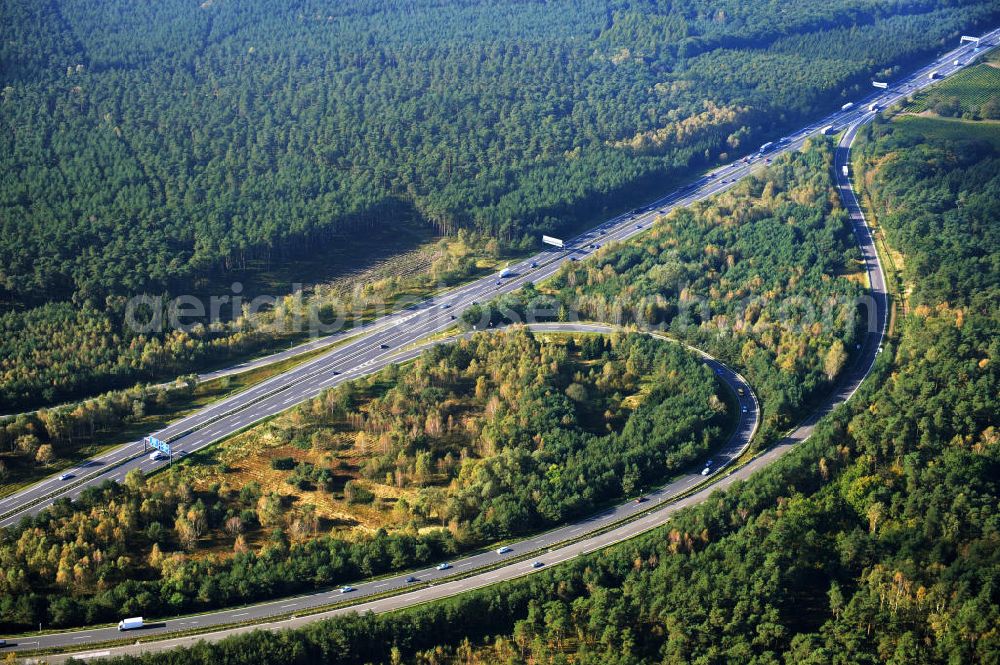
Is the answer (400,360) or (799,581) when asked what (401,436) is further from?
(799,581)

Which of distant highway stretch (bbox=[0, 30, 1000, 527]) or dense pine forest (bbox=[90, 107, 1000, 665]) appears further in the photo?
distant highway stretch (bbox=[0, 30, 1000, 527])

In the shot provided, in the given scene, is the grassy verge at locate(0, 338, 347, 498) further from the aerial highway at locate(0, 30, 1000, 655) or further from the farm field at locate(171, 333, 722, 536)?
the farm field at locate(171, 333, 722, 536)

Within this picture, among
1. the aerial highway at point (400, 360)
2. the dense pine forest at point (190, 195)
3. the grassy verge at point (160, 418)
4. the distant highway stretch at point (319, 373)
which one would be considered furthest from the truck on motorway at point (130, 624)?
the dense pine forest at point (190, 195)

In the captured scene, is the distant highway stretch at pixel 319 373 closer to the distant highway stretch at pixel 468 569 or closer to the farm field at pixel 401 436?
the farm field at pixel 401 436

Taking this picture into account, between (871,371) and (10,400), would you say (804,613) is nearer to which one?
(871,371)

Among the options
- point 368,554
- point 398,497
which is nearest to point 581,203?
point 398,497

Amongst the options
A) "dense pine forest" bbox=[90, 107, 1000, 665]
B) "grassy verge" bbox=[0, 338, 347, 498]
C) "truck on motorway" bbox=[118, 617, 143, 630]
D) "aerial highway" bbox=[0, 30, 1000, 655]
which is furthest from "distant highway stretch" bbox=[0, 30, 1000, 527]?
"dense pine forest" bbox=[90, 107, 1000, 665]

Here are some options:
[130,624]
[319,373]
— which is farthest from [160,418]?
[130,624]
